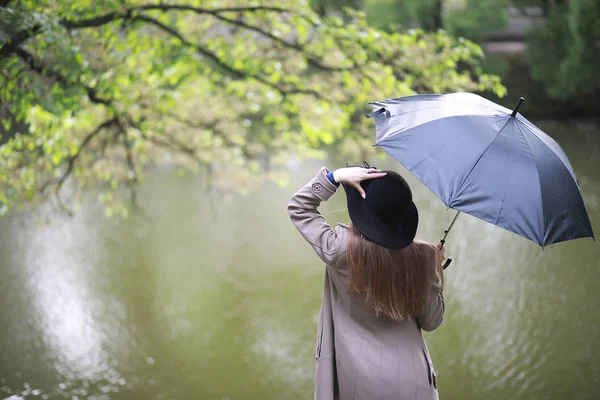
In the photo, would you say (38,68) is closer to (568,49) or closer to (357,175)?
(357,175)

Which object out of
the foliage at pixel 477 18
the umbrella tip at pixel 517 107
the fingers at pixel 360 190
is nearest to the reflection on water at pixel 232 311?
the umbrella tip at pixel 517 107

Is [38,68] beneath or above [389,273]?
above

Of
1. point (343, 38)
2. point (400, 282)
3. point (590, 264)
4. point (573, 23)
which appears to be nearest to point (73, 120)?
point (343, 38)

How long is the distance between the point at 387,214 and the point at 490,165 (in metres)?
0.48

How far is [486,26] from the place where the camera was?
18234 millimetres

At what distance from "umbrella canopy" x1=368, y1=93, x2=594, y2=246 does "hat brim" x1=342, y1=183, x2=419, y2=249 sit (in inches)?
7.1

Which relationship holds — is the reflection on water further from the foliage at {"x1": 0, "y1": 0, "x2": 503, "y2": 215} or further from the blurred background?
the foliage at {"x1": 0, "y1": 0, "x2": 503, "y2": 215}

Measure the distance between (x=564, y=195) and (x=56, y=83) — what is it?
11.9ft

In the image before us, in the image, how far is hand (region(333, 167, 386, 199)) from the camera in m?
1.89

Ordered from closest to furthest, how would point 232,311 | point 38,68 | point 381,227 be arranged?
point 381,227, point 38,68, point 232,311

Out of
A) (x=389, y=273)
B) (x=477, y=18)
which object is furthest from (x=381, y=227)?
(x=477, y=18)

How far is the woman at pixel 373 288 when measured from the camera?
189cm

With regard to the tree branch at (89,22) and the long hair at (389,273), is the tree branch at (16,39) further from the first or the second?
the long hair at (389,273)

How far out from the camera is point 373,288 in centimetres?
191
